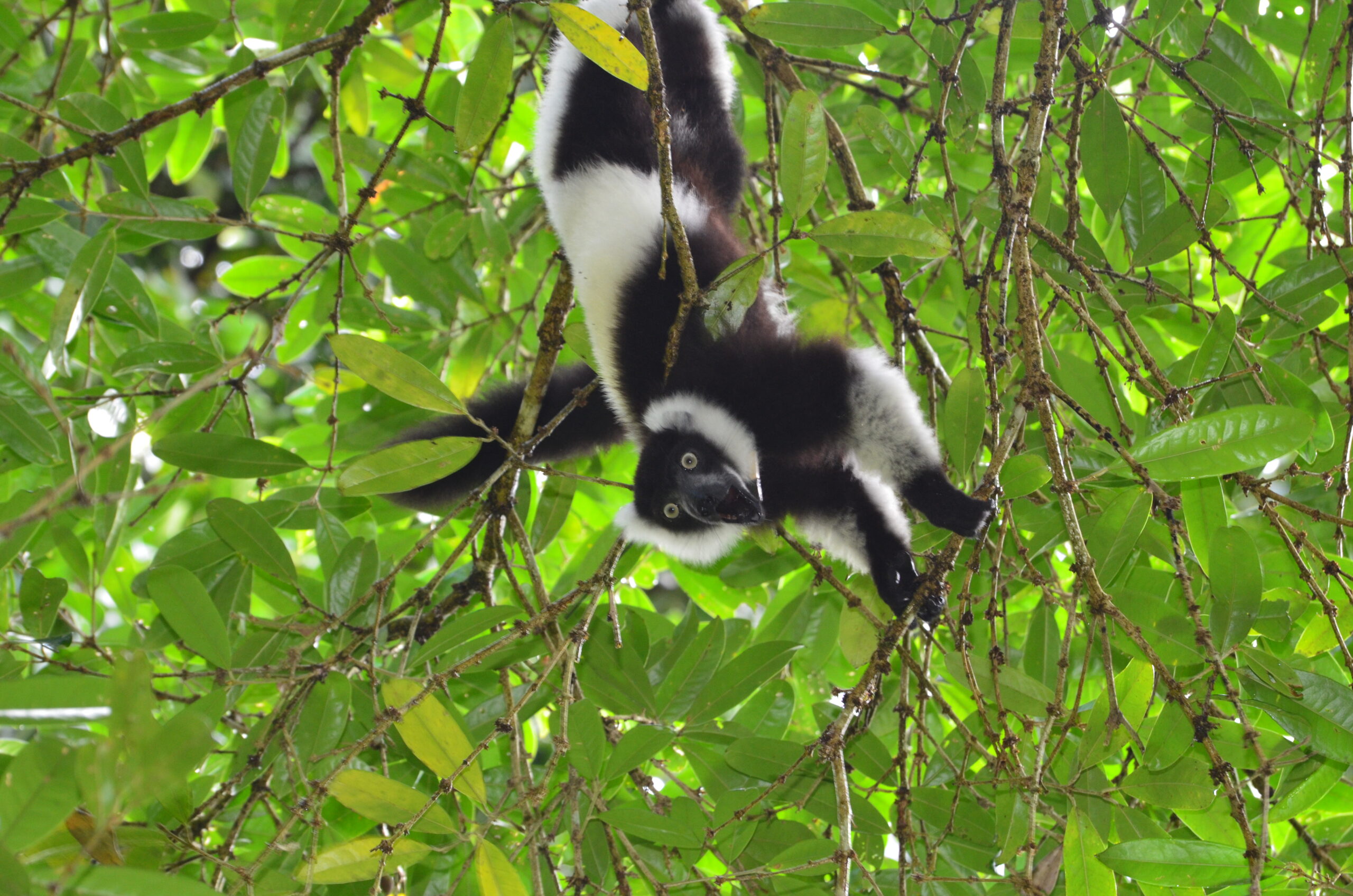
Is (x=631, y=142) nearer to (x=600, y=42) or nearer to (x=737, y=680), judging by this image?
(x=600, y=42)

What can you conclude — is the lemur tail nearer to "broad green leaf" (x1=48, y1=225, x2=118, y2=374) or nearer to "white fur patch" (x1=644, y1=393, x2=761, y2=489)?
"white fur patch" (x1=644, y1=393, x2=761, y2=489)

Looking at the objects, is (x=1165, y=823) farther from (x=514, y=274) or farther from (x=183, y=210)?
(x=183, y=210)

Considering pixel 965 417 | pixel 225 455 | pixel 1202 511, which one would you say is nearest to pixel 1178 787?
pixel 1202 511

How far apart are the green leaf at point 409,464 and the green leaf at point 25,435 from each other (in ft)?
2.35

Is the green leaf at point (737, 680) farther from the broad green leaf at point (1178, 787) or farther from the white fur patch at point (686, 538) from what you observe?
the broad green leaf at point (1178, 787)

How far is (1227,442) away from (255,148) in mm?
2430

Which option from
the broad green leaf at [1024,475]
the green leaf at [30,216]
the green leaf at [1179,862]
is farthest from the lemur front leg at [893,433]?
the green leaf at [30,216]

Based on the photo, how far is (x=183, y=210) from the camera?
2.48 meters

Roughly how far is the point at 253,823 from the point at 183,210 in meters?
1.61

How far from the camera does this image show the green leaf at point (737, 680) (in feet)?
6.50

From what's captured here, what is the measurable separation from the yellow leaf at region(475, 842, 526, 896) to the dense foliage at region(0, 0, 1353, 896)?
0.01 metres

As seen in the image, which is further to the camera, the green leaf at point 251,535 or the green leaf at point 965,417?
the green leaf at point 251,535

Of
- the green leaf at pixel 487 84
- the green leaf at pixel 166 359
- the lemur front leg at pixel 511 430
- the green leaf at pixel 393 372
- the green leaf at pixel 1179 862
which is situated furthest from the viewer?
the lemur front leg at pixel 511 430

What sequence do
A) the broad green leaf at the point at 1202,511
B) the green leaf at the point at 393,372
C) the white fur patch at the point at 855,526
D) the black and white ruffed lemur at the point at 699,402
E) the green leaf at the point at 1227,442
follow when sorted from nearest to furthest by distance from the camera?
1. the green leaf at the point at 1227,442
2. the green leaf at the point at 393,372
3. the broad green leaf at the point at 1202,511
4. the black and white ruffed lemur at the point at 699,402
5. the white fur patch at the point at 855,526
